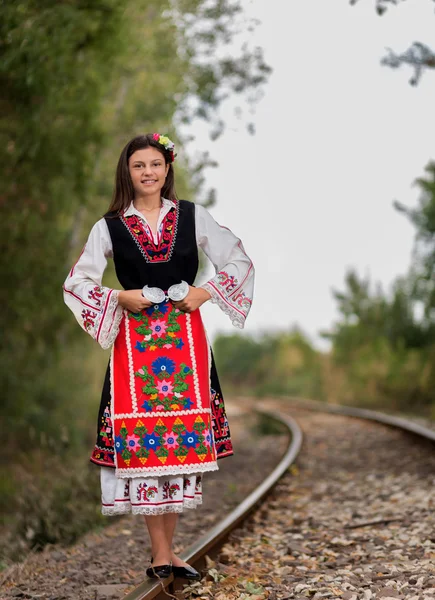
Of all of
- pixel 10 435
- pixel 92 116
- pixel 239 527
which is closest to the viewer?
pixel 239 527

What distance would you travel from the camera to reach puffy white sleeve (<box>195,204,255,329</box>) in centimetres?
340

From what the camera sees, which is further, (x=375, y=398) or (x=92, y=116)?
(x=375, y=398)

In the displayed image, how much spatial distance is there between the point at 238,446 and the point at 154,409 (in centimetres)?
851

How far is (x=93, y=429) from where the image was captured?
41.9ft

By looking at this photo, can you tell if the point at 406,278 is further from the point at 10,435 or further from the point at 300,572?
the point at 300,572

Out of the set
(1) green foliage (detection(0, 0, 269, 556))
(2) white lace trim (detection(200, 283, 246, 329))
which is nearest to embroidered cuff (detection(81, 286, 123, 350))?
(2) white lace trim (detection(200, 283, 246, 329))

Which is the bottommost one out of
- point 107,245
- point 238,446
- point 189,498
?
point 238,446

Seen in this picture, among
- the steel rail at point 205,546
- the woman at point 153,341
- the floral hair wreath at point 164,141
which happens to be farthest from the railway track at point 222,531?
the floral hair wreath at point 164,141

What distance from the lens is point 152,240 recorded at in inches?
130

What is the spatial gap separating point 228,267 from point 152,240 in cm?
36

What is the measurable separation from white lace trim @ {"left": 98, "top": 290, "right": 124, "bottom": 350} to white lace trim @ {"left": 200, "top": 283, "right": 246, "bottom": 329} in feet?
1.25

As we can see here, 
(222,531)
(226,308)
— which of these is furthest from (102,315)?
(222,531)

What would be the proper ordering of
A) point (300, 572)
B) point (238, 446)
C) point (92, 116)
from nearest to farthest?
point (300, 572) → point (92, 116) → point (238, 446)

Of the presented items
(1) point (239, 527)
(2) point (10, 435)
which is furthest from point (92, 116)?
(1) point (239, 527)
